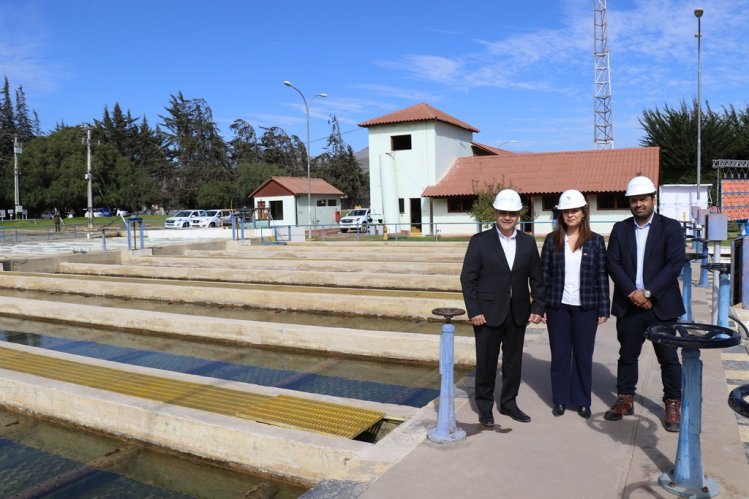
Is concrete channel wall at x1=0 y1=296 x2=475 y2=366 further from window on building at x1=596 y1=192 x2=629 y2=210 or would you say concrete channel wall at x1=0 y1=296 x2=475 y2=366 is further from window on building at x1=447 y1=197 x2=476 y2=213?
window on building at x1=596 y1=192 x2=629 y2=210

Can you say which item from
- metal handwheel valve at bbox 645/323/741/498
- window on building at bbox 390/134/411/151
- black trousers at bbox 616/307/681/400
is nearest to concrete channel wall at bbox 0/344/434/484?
black trousers at bbox 616/307/681/400

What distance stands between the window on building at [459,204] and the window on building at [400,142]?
4277 millimetres

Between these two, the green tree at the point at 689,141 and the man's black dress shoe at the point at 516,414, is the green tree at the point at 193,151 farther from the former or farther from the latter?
the man's black dress shoe at the point at 516,414

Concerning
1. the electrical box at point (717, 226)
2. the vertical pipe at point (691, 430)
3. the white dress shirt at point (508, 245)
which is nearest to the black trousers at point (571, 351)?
the white dress shirt at point (508, 245)

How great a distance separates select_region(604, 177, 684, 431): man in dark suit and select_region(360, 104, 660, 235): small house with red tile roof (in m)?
26.3

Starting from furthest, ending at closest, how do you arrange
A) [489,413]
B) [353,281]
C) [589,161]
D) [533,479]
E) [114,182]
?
1. [114,182]
2. [589,161]
3. [353,281]
4. [489,413]
5. [533,479]

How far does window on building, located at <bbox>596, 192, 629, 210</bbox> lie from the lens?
29.8m

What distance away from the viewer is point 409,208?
3484cm

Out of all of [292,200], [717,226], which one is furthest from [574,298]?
[292,200]

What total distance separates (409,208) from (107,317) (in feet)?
81.7

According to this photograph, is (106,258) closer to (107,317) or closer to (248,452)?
(107,317)

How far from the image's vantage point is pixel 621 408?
4.63 meters

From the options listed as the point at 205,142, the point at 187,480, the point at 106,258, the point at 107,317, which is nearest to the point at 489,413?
the point at 187,480

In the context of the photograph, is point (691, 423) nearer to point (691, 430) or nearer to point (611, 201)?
point (691, 430)
